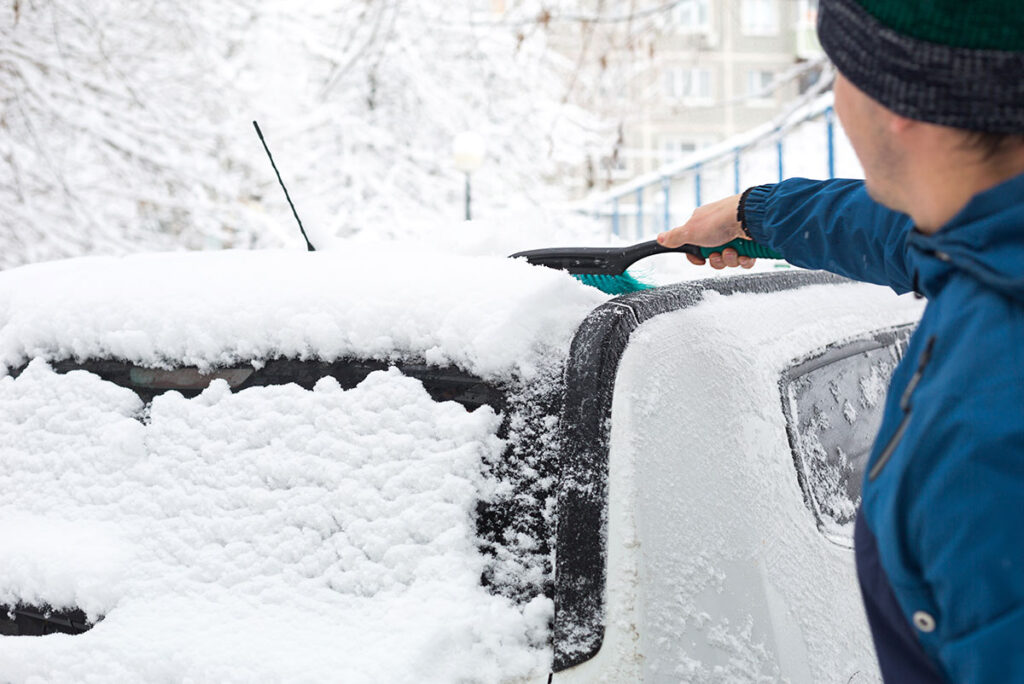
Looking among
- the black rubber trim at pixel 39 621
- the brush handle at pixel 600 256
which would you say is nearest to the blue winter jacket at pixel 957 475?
the brush handle at pixel 600 256

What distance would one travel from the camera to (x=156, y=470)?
4.64ft

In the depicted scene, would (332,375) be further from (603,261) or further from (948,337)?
(948,337)

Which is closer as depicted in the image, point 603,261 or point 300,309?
point 300,309

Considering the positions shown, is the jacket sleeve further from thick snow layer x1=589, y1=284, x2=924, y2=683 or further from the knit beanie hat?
the knit beanie hat

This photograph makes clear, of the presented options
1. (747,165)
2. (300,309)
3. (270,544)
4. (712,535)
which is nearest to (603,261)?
(300,309)

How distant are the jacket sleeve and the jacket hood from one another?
448 mm

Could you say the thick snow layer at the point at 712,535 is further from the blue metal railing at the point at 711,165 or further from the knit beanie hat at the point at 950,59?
the blue metal railing at the point at 711,165

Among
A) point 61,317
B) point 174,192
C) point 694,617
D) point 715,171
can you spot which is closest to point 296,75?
point 174,192

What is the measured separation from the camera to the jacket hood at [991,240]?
0.69 metres

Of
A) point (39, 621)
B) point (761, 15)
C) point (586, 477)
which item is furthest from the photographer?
point (761, 15)

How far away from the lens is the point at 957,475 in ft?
2.16


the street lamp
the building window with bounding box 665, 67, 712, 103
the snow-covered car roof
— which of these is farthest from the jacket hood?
the building window with bounding box 665, 67, 712, 103

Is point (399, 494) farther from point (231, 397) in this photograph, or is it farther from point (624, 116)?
point (624, 116)

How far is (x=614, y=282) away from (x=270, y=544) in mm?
809
